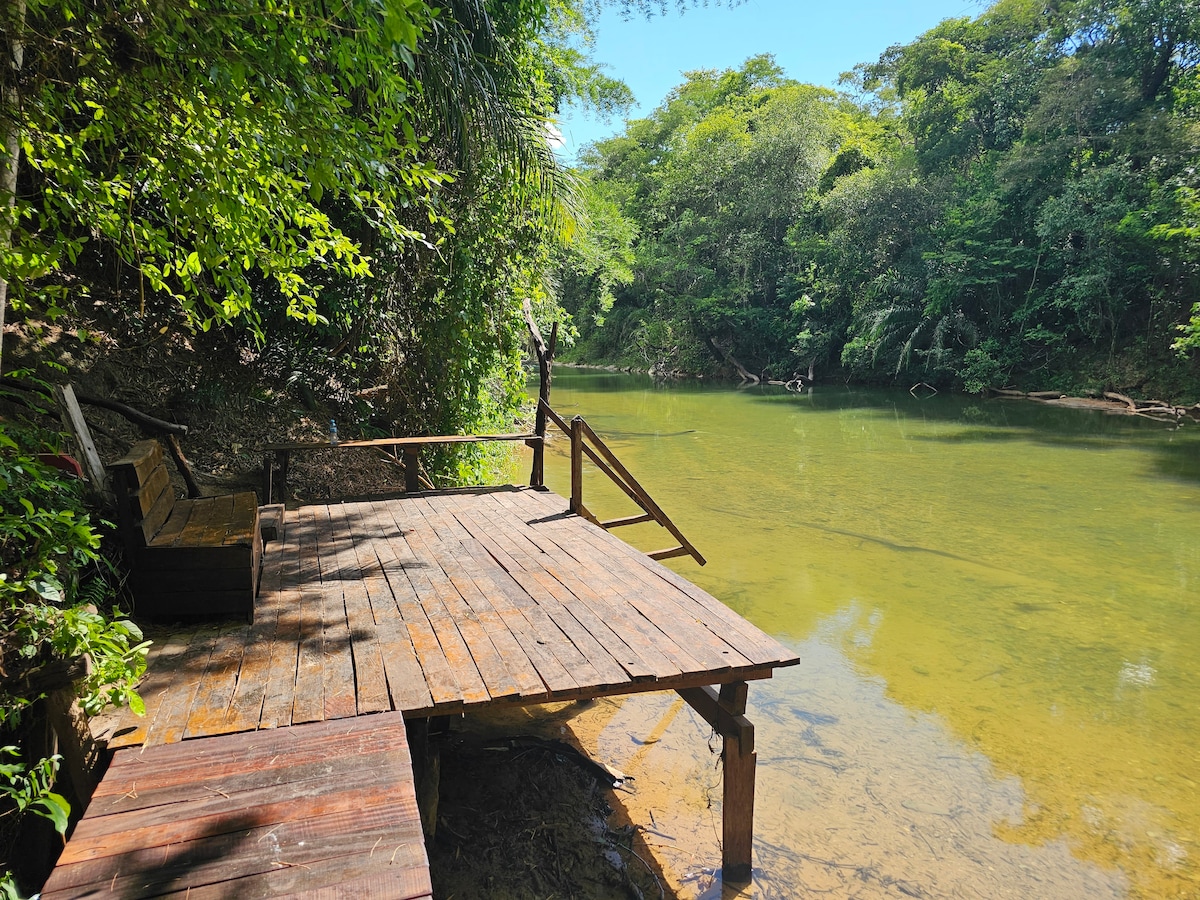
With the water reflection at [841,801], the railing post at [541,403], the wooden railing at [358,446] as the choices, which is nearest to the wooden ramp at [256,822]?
the water reflection at [841,801]

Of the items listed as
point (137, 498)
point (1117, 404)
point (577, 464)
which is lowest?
point (1117, 404)

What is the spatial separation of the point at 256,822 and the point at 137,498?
5.31ft

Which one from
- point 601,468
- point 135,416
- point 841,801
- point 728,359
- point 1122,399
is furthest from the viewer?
point 728,359

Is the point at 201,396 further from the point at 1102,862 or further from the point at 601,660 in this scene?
the point at 1102,862

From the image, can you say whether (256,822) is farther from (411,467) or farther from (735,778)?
(411,467)

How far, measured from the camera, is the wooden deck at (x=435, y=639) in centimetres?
285

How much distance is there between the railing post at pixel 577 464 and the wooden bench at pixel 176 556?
9.37ft

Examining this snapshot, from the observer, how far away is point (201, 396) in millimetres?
7516

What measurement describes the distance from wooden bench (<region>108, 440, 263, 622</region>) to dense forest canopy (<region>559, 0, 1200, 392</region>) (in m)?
9.95

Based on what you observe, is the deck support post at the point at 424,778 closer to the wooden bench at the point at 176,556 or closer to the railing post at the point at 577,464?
the wooden bench at the point at 176,556

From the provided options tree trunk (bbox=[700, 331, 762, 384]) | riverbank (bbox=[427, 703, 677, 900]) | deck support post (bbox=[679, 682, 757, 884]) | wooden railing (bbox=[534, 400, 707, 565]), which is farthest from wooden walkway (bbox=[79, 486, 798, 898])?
tree trunk (bbox=[700, 331, 762, 384])

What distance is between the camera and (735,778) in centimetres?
345

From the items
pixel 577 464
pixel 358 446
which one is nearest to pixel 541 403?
pixel 577 464

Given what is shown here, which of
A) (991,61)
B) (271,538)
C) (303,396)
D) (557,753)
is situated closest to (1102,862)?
(557,753)
